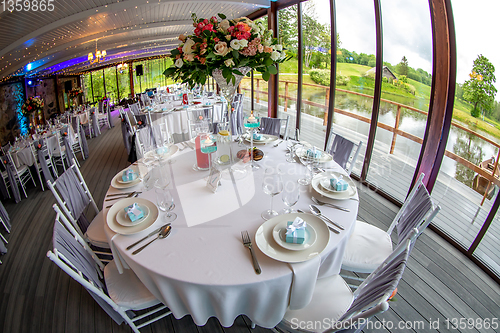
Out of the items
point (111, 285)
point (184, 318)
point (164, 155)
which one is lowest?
point (184, 318)

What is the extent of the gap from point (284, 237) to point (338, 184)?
714 millimetres

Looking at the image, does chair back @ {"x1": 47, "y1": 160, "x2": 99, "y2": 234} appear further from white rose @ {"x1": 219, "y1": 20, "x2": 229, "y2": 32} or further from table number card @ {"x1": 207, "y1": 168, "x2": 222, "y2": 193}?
white rose @ {"x1": 219, "y1": 20, "x2": 229, "y2": 32}

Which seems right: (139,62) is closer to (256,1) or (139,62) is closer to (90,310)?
(256,1)

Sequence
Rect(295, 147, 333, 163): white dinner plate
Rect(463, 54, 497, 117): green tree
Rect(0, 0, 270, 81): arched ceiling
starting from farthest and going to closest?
1. Rect(0, 0, 270, 81): arched ceiling
2. Rect(295, 147, 333, 163): white dinner plate
3. Rect(463, 54, 497, 117): green tree

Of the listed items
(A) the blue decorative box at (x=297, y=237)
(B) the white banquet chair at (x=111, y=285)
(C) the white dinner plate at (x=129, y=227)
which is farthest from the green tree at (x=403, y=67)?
(B) the white banquet chair at (x=111, y=285)

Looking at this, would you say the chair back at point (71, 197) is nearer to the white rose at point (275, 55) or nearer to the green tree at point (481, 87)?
the white rose at point (275, 55)

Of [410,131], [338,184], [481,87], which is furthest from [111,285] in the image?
[410,131]

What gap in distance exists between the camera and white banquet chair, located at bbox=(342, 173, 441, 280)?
1709 millimetres

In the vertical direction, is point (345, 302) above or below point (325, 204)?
below

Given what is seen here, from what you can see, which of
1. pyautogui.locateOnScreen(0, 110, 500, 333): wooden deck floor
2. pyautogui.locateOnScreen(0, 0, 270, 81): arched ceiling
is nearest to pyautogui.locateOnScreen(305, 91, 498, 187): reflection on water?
pyautogui.locateOnScreen(0, 110, 500, 333): wooden deck floor

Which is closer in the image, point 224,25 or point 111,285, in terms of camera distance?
point 111,285

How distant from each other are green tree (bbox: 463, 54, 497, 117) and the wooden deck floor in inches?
57.5

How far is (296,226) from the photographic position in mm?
1452

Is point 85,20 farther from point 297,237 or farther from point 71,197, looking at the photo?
point 297,237
